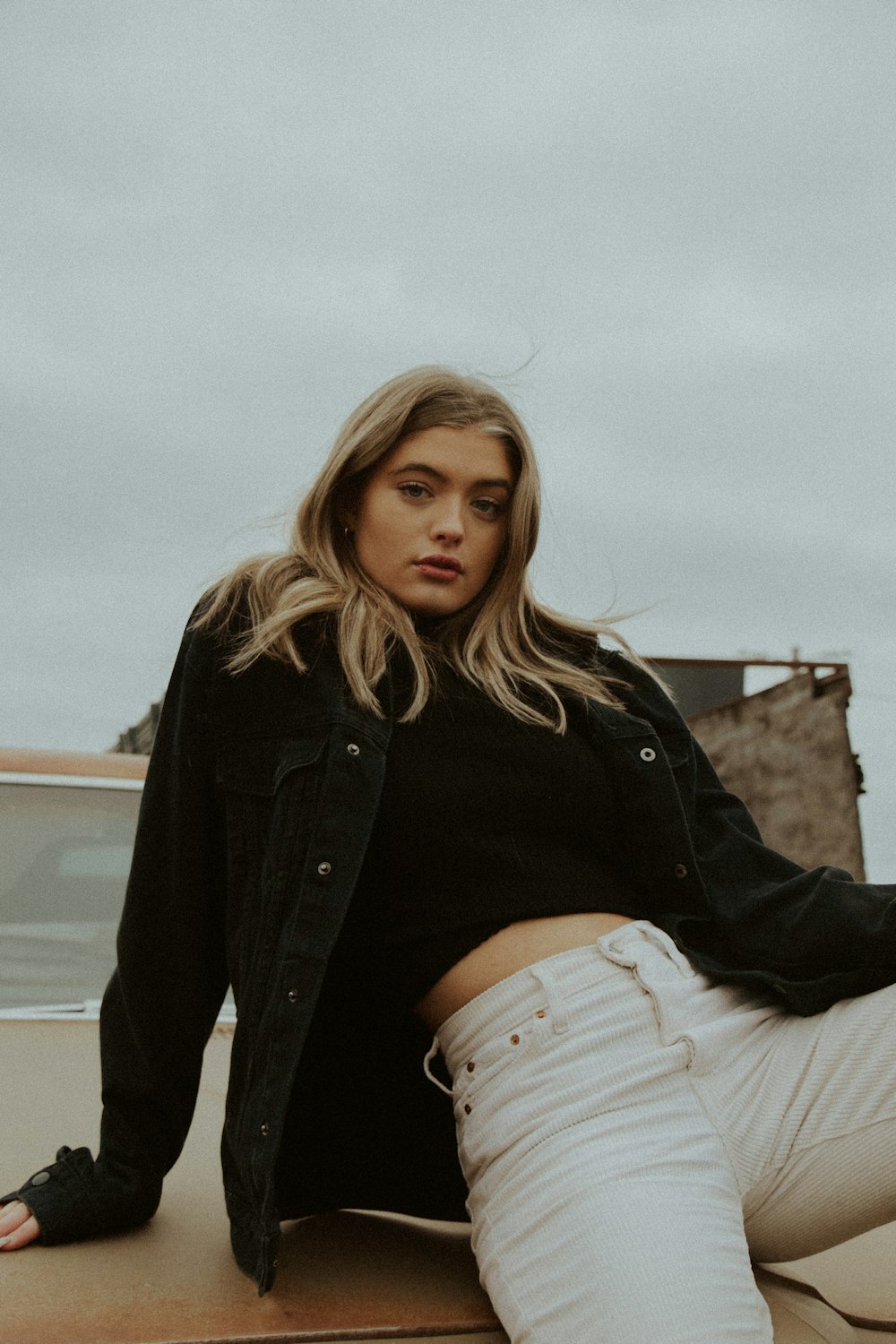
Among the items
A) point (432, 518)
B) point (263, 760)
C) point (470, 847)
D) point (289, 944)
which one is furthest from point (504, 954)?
point (432, 518)

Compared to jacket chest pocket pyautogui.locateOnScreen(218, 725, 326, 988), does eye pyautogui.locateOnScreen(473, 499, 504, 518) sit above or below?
above

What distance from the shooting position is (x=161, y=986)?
73.6 inches

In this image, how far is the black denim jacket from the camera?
174 cm

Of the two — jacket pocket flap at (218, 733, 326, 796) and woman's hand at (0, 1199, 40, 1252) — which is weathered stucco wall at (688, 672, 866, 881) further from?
woman's hand at (0, 1199, 40, 1252)

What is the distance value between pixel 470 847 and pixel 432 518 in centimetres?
57

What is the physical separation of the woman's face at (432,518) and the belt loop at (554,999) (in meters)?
0.69

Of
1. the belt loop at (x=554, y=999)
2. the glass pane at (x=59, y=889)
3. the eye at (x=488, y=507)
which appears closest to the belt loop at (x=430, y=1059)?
the belt loop at (x=554, y=999)

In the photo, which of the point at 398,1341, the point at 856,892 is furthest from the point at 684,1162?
the point at 856,892

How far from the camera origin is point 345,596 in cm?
211

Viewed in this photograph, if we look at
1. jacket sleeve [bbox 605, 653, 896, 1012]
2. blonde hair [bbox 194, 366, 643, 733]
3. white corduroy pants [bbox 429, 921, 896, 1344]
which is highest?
blonde hair [bbox 194, 366, 643, 733]

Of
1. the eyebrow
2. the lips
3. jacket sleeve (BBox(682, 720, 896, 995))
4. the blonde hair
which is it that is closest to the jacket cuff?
the blonde hair

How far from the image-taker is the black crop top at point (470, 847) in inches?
72.1

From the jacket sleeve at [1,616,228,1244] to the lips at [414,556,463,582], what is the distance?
0.39 metres

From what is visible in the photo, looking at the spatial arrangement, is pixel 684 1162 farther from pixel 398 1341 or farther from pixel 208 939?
pixel 208 939
